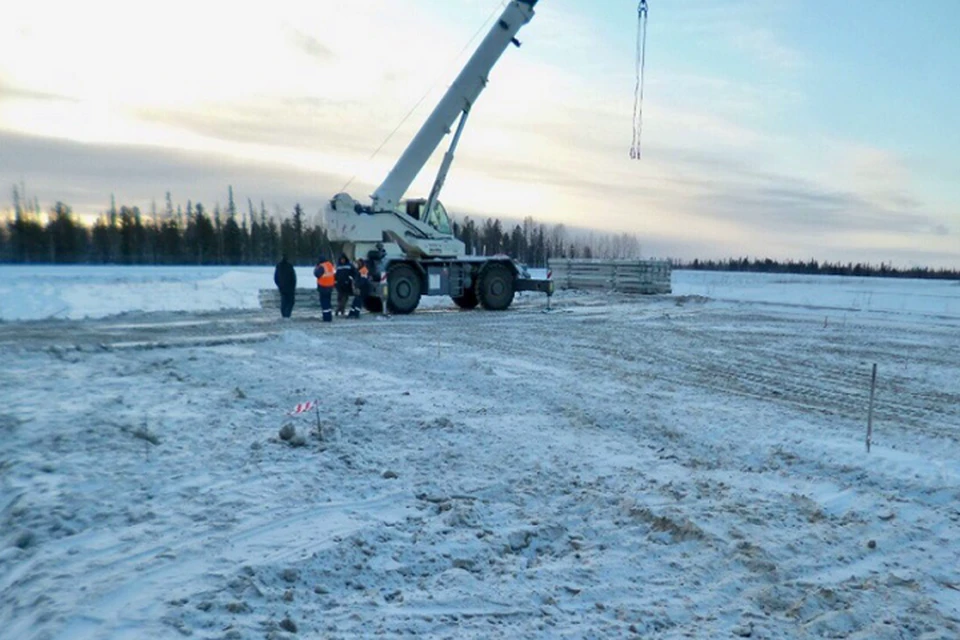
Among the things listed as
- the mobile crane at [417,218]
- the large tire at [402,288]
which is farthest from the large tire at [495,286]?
the large tire at [402,288]

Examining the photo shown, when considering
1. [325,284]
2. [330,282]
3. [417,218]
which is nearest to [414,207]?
[417,218]

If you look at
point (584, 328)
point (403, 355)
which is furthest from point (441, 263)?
point (403, 355)

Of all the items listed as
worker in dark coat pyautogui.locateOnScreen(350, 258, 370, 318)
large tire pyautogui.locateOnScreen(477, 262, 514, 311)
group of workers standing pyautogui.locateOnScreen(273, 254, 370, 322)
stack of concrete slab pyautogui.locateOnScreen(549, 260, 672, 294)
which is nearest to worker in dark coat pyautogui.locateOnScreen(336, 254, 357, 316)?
group of workers standing pyautogui.locateOnScreen(273, 254, 370, 322)

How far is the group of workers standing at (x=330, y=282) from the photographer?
A: 17.6 m

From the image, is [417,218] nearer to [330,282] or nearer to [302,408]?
[330,282]

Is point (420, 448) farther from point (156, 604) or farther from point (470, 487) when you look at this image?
point (156, 604)

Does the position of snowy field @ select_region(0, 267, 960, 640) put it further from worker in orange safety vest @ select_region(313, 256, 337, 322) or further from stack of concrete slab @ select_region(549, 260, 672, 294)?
stack of concrete slab @ select_region(549, 260, 672, 294)

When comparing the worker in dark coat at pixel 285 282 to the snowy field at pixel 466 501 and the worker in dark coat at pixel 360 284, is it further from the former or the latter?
the snowy field at pixel 466 501

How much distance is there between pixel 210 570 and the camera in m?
3.80

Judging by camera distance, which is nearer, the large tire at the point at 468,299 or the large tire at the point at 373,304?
the large tire at the point at 373,304

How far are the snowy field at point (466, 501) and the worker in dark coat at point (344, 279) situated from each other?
752 centimetres

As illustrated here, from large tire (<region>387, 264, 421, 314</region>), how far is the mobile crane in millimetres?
15

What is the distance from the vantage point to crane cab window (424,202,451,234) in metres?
20.2

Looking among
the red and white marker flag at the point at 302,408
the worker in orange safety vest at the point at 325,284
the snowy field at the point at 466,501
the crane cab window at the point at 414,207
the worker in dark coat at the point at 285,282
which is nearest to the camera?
the snowy field at the point at 466,501
